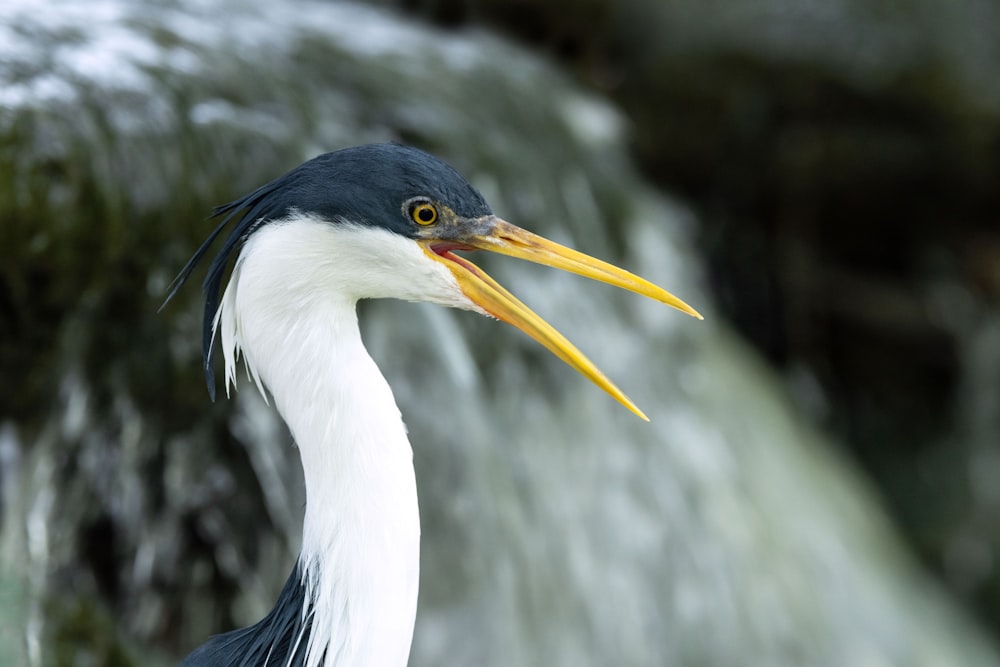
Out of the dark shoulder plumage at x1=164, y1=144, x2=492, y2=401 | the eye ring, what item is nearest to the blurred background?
the dark shoulder plumage at x1=164, y1=144, x2=492, y2=401

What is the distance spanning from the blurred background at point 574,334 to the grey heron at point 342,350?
0.85m

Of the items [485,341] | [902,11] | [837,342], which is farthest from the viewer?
[837,342]

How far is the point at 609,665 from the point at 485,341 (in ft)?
3.60

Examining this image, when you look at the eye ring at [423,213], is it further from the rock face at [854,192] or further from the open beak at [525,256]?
the rock face at [854,192]

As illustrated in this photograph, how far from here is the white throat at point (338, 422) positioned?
1612 mm

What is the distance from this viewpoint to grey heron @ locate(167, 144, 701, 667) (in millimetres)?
1614

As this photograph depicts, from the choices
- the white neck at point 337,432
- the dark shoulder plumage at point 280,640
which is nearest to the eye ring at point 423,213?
the white neck at point 337,432

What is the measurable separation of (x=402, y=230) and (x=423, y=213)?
42 millimetres

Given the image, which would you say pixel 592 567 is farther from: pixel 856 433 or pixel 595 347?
pixel 856 433

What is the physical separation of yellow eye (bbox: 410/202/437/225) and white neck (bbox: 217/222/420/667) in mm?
123

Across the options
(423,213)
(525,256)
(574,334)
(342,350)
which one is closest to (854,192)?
(574,334)

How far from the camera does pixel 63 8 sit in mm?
2951

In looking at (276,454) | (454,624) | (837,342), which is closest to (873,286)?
(837,342)

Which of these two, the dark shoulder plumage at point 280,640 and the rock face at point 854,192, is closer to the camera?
the dark shoulder plumage at point 280,640
